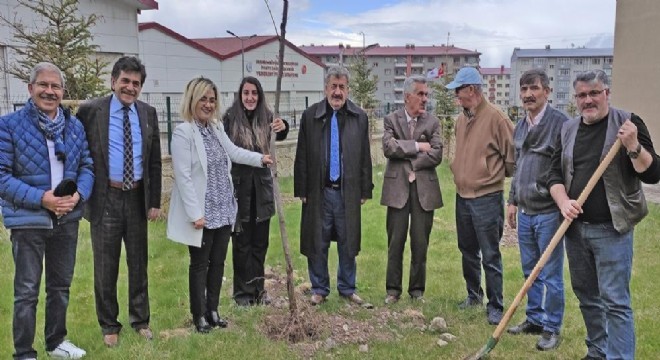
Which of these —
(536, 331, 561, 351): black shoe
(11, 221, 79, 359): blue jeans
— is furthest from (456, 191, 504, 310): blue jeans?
(11, 221, 79, 359): blue jeans

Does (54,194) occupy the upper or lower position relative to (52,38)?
lower

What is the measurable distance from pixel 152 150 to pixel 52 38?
6.77m

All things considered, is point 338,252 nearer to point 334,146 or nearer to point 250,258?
point 250,258

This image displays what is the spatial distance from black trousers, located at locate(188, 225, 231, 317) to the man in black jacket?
1.01 metres

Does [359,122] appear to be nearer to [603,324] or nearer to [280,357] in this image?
[280,357]

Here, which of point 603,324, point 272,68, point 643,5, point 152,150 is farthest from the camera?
point 272,68

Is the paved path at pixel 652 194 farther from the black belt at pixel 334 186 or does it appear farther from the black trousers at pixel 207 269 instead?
the black trousers at pixel 207 269

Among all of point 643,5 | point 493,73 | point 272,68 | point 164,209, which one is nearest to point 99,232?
point 164,209

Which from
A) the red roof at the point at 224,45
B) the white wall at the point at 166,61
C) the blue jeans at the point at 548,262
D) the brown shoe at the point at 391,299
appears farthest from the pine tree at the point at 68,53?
the red roof at the point at 224,45

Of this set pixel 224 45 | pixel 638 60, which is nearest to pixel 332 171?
pixel 638 60

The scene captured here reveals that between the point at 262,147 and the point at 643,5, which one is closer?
the point at 262,147

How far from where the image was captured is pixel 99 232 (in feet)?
13.2

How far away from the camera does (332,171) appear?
510 centimetres

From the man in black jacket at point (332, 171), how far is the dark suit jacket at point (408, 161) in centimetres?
23
